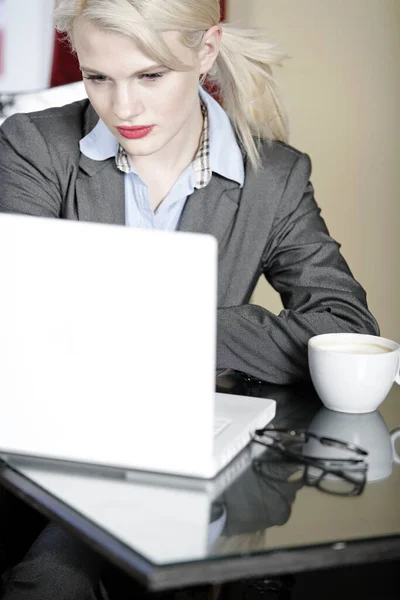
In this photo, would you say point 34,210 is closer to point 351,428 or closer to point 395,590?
point 351,428

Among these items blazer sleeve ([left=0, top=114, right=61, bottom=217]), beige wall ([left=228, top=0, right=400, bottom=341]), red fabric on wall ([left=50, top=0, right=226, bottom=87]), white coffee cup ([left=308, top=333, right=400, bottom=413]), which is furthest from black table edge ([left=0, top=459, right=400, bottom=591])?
red fabric on wall ([left=50, top=0, right=226, bottom=87])

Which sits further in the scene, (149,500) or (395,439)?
(395,439)

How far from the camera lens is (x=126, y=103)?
5.42 ft

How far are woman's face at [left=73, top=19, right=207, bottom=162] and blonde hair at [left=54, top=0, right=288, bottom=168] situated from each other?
2 cm

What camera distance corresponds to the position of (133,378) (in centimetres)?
103

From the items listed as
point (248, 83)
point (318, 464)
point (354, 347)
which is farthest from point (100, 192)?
point (318, 464)

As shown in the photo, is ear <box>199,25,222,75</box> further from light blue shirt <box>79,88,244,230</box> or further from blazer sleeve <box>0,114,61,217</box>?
blazer sleeve <box>0,114,61,217</box>

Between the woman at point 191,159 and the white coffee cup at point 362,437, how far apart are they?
30 cm

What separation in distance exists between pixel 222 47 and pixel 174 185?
0.29m

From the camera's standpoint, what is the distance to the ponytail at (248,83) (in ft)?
6.28

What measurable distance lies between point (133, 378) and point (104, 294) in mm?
97

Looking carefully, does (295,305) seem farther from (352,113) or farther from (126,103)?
(352,113)

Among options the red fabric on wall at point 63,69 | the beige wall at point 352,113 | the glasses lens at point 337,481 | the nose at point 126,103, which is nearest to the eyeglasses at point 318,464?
the glasses lens at point 337,481

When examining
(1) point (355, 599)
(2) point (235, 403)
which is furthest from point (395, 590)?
(2) point (235, 403)
